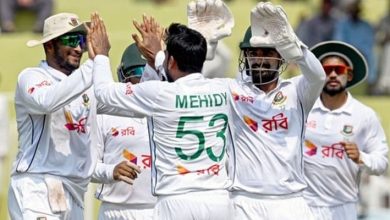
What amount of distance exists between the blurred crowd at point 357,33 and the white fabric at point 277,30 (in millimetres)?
8783

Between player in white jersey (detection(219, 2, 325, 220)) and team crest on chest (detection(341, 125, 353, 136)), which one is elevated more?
player in white jersey (detection(219, 2, 325, 220))

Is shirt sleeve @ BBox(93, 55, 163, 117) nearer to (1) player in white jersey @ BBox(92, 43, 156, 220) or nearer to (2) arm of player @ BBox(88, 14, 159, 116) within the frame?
(2) arm of player @ BBox(88, 14, 159, 116)

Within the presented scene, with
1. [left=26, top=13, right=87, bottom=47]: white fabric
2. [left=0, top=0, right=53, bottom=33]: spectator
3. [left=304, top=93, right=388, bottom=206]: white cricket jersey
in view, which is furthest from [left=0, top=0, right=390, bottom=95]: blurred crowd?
[left=26, top=13, right=87, bottom=47]: white fabric

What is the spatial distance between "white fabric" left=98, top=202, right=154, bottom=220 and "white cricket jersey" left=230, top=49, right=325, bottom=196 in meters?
1.31

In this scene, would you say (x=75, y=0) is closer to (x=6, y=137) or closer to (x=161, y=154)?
(x=6, y=137)

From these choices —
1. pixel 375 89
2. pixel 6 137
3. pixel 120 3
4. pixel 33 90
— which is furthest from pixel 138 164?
pixel 120 3

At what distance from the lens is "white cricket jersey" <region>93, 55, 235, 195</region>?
34.0ft

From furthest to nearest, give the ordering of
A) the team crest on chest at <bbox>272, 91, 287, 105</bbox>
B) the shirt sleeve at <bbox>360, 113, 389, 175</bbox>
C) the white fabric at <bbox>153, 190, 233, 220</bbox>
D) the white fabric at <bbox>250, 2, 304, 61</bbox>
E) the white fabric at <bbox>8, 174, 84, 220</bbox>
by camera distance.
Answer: the shirt sleeve at <bbox>360, 113, 389, 175</bbox> → the white fabric at <bbox>8, 174, 84, 220</bbox> → the team crest on chest at <bbox>272, 91, 287, 105</bbox> → the white fabric at <bbox>250, 2, 304, 61</bbox> → the white fabric at <bbox>153, 190, 233, 220</bbox>

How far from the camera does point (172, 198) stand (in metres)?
10.4

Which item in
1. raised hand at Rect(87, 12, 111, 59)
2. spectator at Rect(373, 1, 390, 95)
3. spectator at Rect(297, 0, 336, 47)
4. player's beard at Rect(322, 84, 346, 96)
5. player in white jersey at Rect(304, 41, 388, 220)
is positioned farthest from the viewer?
spectator at Rect(373, 1, 390, 95)

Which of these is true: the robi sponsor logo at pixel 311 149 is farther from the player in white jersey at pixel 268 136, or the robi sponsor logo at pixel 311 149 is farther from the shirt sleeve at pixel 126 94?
the shirt sleeve at pixel 126 94

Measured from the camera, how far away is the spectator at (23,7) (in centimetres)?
2052

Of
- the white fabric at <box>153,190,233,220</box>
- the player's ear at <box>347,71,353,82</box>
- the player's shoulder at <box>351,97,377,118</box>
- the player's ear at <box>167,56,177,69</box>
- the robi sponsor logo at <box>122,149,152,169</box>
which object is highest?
the player's ear at <box>167,56,177,69</box>

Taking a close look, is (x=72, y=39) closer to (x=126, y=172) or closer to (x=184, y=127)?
(x=126, y=172)
